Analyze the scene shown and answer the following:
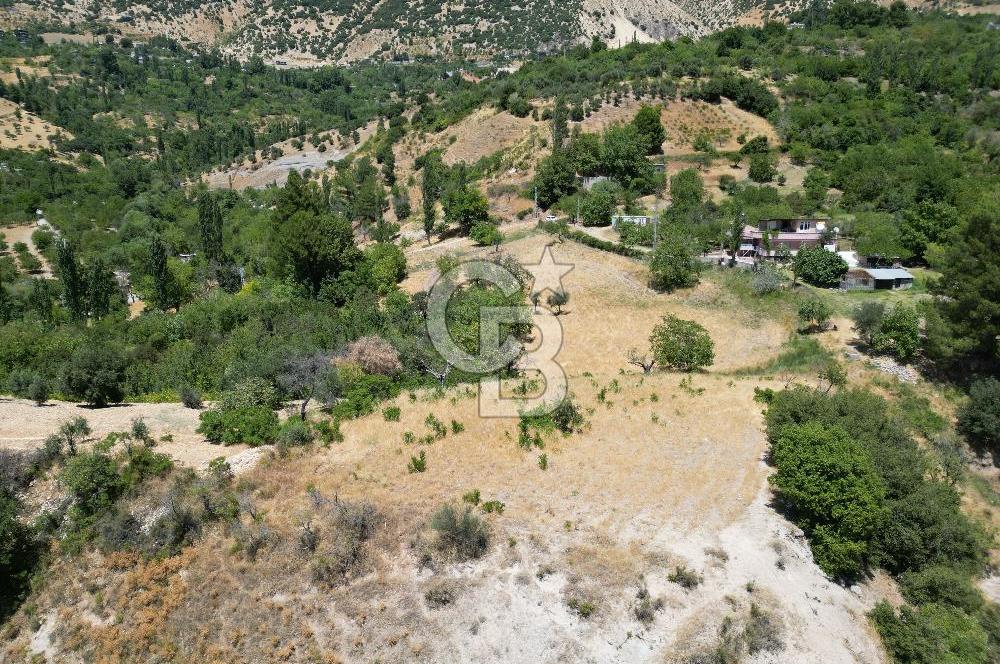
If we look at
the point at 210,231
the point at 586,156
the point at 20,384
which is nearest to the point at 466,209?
the point at 586,156

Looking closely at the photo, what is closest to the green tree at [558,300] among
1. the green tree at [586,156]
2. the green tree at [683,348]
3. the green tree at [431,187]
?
the green tree at [683,348]

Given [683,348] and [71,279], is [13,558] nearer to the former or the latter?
[683,348]

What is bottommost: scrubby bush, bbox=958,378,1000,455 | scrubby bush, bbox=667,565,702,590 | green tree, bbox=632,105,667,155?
scrubby bush, bbox=958,378,1000,455

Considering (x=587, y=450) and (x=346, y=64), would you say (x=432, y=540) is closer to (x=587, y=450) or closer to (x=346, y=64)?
(x=587, y=450)

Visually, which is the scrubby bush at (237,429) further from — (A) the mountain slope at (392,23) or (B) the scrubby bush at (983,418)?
(A) the mountain slope at (392,23)

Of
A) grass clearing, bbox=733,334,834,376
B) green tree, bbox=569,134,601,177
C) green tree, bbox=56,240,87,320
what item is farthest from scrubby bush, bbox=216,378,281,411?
green tree, bbox=569,134,601,177

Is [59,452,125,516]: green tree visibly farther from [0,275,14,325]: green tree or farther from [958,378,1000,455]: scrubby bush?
[958,378,1000,455]: scrubby bush

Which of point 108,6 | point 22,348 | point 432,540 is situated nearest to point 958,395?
point 432,540
